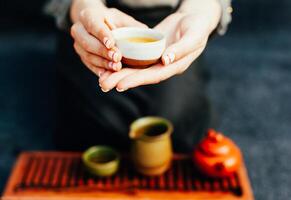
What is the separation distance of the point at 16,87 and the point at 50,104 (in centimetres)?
25

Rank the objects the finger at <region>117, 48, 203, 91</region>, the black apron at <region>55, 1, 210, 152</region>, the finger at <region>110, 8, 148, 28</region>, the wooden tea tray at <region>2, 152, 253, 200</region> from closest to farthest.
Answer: the finger at <region>117, 48, 203, 91</region> → the finger at <region>110, 8, 148, 28</region> → the wooden tea tray at <region>2, 152, 253, 200</region> → the black apron at <region>55, 1, 210, 152</region>

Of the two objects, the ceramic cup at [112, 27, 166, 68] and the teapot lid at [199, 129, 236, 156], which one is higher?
the ceramic cup at [112, 27, 166, 68]

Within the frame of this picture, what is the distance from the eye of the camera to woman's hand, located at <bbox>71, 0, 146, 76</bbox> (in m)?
1.05

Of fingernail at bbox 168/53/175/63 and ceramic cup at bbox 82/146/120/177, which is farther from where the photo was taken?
ceramic cup at bbox 82/146/120/177

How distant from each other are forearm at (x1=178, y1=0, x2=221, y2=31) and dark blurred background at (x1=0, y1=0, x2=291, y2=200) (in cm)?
68

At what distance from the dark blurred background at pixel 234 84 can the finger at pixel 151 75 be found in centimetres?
73

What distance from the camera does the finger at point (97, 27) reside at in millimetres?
1048

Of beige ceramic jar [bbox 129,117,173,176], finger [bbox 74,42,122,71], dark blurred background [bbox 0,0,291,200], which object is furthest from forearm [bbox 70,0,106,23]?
dark blurred background [bbox 0,0,291,200]

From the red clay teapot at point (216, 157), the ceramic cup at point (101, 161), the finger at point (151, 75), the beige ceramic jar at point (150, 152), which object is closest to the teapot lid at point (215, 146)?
the red clay teapot at point (216, 157)

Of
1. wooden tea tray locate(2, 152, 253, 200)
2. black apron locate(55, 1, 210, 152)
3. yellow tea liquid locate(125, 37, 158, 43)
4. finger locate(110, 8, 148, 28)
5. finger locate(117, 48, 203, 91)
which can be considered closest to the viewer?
finger locate(117, 48, 203, 91)

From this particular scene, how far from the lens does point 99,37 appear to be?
1.09 metres

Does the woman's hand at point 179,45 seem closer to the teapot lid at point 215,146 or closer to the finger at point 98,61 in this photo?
the finger at point 98,61

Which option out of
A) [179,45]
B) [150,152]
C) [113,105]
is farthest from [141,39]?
[113,105]

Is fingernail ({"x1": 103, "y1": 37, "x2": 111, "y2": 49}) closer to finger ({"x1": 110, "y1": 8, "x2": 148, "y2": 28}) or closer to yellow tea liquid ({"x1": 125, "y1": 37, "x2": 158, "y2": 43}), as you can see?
yellow tea liquid ({"x1": 125, "y1": 37, "x2": 158, "y2": 43})
